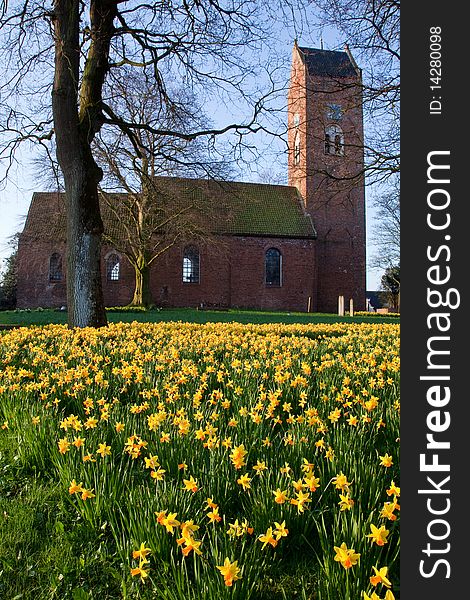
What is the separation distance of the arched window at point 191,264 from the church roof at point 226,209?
7.85ft

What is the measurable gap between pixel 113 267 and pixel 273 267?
37.1 feet

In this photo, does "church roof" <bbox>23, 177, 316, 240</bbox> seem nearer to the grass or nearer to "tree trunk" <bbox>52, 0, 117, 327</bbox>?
"tree trunk" <bbox>52, 0, 117, 327</bbox>

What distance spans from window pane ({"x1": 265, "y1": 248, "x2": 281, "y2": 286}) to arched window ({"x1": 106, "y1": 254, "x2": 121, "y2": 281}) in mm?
10457

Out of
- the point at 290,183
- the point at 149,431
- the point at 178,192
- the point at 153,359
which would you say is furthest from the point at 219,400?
the point at 290,183

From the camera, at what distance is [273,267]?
1528 inches

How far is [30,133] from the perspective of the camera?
12.4m

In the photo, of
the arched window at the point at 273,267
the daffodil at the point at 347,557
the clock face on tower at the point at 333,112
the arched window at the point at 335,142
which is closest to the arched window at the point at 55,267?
the arched window at the point at 273,267

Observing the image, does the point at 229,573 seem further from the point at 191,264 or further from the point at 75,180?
the point at 191,264

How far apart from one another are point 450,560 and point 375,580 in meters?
0.27

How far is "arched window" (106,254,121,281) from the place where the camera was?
119ft

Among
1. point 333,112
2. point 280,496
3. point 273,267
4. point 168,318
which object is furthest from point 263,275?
point 280,496

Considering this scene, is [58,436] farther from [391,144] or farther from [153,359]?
[391,144]

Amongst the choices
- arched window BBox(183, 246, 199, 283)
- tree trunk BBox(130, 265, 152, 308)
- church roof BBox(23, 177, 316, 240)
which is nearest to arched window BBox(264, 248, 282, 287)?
church roof BBox(23, 177, 316, 240)

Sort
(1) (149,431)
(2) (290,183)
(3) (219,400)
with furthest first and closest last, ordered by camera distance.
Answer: (2) (290,183) < (3) (219,400) < (1) (149,431)
